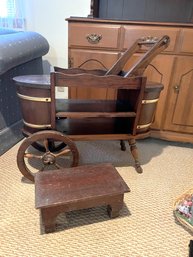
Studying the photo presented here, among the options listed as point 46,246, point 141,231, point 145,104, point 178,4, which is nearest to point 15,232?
point 46,246

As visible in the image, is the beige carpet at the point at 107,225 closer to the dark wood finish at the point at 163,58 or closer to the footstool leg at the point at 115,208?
the footstool leg at the point at 115,208

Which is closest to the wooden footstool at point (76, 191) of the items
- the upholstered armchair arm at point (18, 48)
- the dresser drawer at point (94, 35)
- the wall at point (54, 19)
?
the upholstered armchair arm at point (18, 48)

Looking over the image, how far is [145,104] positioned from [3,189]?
838 mm

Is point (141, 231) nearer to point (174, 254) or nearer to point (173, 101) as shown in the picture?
point (174, 254)

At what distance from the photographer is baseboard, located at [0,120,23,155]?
1369mm

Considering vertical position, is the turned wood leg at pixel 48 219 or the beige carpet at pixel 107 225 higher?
the turned wood leg at pixel 48 219

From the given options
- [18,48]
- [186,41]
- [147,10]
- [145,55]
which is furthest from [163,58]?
[18,48]

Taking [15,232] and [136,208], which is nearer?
[15,232]

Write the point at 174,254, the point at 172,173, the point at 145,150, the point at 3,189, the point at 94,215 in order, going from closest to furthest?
the point at 174,254
the point at 94,215
the point at 3,189
the point at 172,173
the point at 145,150

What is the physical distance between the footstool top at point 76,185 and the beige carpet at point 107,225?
159 mm

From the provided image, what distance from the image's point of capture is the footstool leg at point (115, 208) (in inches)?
35.9

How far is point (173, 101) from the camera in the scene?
1.47 meters

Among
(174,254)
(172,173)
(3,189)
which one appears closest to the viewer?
(174,254)

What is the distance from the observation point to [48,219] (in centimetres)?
83
